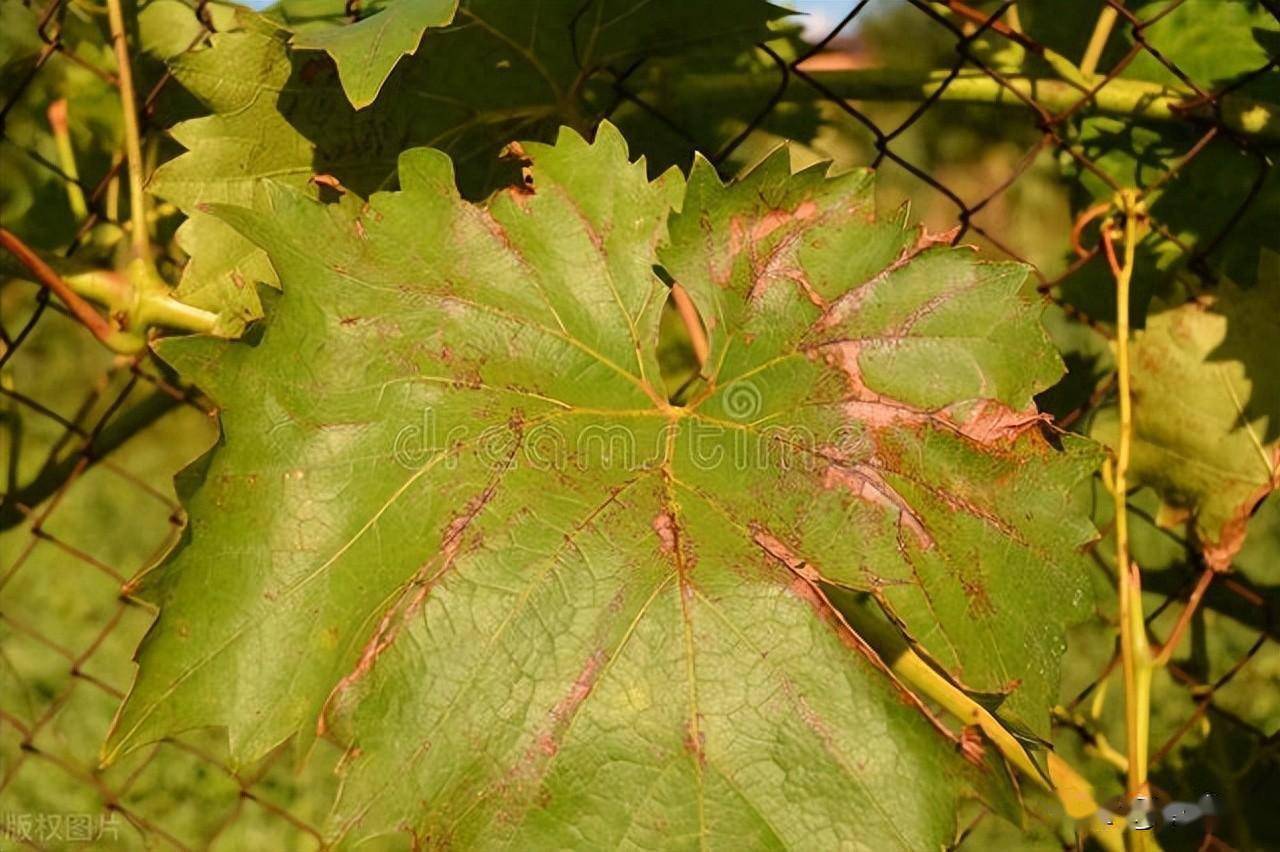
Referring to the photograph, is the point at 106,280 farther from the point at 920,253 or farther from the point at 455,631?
the point at 920,253

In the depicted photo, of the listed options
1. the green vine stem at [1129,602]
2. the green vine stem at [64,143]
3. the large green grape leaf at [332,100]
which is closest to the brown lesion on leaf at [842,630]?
the green vine stem at [1129,602]

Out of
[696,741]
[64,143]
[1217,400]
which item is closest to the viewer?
[696,741]

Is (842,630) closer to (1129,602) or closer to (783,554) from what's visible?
(783,554)

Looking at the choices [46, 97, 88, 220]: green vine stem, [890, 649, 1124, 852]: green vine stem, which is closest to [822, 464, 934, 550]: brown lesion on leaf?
[890, 649, 1124, 852]: green vine stem

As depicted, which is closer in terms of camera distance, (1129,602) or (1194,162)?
(1129,602)

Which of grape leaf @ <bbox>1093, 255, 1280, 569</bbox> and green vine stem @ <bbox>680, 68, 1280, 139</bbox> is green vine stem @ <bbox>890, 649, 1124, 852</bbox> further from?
green vine stem @ <bbox>680, 68, 1280, 139</bbox>

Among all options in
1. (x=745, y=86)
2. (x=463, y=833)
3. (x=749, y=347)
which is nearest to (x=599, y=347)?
(x=749, y=347)

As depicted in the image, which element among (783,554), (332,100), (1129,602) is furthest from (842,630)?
(332,100)
